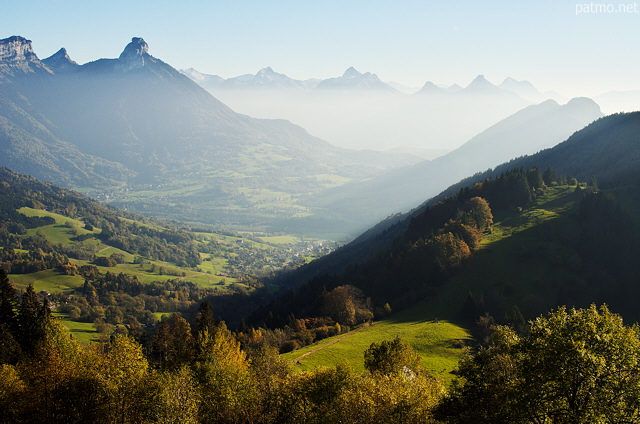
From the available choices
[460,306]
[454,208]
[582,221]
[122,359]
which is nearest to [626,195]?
[582,221]

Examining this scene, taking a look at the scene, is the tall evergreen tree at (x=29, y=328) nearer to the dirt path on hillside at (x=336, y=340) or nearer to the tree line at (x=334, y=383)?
the tree line at (x=334, y=383)

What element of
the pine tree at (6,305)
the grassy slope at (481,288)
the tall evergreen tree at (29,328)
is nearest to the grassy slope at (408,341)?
the grassy slope at (481,288)

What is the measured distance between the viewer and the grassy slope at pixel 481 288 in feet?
271

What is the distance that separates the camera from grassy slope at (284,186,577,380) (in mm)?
82625

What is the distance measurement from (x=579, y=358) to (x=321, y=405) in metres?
28.6

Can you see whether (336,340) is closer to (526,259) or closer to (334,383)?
(334,383)

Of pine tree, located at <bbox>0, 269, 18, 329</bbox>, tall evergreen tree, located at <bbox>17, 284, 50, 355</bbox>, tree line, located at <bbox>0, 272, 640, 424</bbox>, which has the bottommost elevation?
tree line, located at <bbox>0, 272, 640, 424</bbox>

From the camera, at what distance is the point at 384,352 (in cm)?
5581

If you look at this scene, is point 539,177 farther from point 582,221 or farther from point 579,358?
point 579,358

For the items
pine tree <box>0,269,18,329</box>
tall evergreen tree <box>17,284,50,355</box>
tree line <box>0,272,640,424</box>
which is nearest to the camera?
tree line <box>0,272,640,424</box>

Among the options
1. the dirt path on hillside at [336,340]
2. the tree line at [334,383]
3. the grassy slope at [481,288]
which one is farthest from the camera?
the grassy slope at [481,288]

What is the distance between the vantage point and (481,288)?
113 meters

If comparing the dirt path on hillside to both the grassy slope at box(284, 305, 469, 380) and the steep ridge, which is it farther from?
the steep ridge

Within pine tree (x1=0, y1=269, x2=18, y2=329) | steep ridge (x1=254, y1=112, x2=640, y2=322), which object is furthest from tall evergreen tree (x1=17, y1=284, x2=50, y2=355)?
steep ridge (x1=254, y1=112, x2=640, y2=322)
